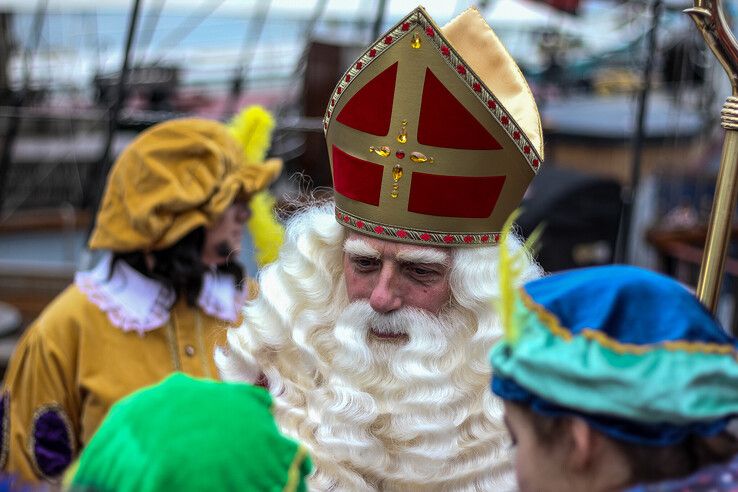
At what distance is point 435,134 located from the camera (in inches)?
81.6

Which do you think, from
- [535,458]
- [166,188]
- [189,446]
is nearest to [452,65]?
[535,458]

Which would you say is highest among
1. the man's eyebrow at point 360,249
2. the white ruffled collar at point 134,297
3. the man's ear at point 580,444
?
the man's ear at point 580,444

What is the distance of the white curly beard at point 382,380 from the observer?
2051 mm

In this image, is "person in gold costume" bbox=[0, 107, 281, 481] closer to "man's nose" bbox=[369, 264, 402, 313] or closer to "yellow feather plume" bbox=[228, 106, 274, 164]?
"yellow feather plume" bbox=[228, 106, 274, 164]

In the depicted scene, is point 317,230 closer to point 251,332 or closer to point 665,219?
point 251,332

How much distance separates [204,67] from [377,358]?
895 cm

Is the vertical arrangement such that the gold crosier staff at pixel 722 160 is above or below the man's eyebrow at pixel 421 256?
above

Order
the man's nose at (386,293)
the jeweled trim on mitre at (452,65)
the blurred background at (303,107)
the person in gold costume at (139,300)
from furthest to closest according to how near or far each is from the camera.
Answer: the blurred background at (303,107) → the person in gold costume at (139,300) → the man's nose at (386,293) → the jeweled trim on mitre at (452,65)

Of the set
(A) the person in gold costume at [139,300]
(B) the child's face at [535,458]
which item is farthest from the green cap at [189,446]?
(A) the person in gold costume at [139,300]

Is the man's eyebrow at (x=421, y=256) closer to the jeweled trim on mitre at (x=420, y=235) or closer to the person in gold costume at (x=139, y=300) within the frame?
the jeweled trim on mitre at (x=420, y=235)

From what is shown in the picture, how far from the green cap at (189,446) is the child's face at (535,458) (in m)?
0.30

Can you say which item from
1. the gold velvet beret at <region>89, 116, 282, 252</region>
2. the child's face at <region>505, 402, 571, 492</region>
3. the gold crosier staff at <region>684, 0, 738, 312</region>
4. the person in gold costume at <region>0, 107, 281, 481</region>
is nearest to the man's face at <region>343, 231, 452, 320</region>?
the gold crosier staff at <region>684, 0, 738, 312</region>

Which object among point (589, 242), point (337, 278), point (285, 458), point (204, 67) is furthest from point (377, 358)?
point (204, 67)

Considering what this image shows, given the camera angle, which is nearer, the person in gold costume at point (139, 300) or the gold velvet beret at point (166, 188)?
the person in gold costume at point (139, 300)
